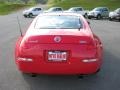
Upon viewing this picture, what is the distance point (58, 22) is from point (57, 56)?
146 centimetres

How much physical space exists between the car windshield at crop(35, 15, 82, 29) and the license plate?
110 centimetres

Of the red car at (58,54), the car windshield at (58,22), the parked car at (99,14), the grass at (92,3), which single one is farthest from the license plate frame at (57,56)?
the grass at (92,3)

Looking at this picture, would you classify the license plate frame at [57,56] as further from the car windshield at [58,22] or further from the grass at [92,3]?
the grass at [92,3]

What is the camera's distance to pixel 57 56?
693 cm

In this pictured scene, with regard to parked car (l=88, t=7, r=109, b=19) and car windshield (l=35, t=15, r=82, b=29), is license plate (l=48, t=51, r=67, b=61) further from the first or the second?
parked car (l=88, t=7, r=109, b=19)

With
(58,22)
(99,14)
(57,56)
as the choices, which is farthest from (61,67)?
(99,14)

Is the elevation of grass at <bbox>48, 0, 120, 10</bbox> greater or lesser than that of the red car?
lesser

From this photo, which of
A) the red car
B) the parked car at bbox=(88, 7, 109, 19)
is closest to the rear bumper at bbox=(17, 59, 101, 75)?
the red car

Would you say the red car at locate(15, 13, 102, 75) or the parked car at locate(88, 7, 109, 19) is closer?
the red car at locate(15, 13, 102, 75)

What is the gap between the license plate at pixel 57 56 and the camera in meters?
6.92

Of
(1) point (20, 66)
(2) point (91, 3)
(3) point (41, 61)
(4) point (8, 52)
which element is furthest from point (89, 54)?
(2) point (91, 3)

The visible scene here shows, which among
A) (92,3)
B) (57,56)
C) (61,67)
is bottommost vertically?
(92,3)

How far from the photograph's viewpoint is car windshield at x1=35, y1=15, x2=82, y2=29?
7.98m

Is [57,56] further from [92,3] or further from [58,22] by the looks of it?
[92,3]
